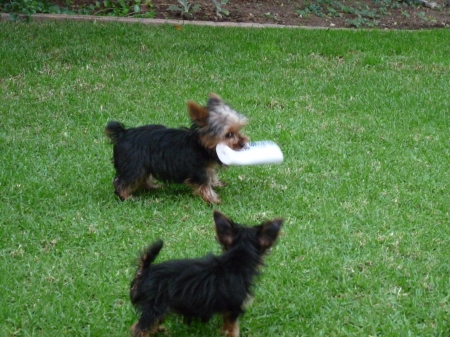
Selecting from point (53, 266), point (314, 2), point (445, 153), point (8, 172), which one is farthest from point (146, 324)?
point (314, 2)

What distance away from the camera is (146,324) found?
4371mm

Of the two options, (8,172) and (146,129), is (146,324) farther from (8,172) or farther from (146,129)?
(8,172)

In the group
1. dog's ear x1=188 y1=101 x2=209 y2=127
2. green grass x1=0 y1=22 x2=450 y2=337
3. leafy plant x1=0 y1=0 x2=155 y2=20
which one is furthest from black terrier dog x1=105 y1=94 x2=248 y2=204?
leafy plant x1=0 y1=0 x2=155 y2=20

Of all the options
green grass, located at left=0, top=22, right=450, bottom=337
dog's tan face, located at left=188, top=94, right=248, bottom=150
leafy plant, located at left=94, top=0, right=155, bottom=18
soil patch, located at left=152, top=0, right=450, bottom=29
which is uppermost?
dog's tan face, located at left=188, top=94, right=248, bottom=150

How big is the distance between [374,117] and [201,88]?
2336mm

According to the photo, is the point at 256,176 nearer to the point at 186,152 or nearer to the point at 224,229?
the point at 186,152

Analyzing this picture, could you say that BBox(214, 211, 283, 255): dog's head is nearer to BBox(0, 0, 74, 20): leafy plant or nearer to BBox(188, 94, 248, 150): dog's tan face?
BBox(188, 94, 248, 150): dog's tan face

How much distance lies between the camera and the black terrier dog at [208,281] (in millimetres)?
4324

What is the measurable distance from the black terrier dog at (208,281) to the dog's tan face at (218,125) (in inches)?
88.9

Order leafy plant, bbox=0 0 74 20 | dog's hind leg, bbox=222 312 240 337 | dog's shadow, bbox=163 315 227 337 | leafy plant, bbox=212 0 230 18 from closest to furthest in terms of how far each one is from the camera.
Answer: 1. dog's hind leg, bbox=222 312 240 337
2. dog's shadow, bbox=163 315 227 337
3. leafy plant, bbox=0 0 74 20
4. leafy plant, bbox=212 0 230 18

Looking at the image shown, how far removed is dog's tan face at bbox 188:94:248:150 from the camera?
669cm

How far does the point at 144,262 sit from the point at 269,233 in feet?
2.47

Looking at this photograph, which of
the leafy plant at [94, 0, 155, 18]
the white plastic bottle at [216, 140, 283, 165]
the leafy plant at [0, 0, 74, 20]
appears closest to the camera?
the white plastic bottle at [216, 140, 283, 165]

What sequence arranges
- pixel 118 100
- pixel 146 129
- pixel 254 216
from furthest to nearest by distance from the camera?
pixel 118 100 < pixel 146 129 < pixel 254 216
